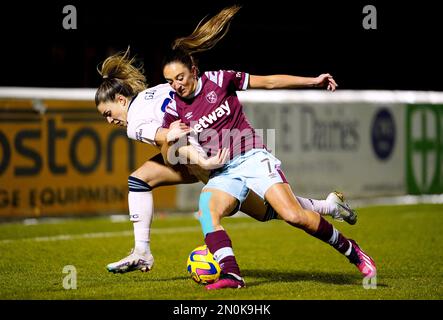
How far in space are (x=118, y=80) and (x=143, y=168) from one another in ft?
2.51

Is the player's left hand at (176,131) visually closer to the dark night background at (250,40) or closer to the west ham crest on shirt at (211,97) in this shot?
the west ham crest on shirt at (211,97)

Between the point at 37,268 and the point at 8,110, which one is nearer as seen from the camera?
the point at 37,268

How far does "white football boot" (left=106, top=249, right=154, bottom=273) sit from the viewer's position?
756cm

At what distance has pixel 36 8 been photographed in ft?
52.1

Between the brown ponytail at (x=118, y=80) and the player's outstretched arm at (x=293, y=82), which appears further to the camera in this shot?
the brown ponytail at (x=118, y=80)

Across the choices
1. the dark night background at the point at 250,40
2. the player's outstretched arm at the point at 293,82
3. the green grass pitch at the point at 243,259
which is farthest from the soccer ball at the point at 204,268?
the dark night background at the point at 250,40

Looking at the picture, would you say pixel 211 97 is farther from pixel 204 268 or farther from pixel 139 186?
pixel 204 268

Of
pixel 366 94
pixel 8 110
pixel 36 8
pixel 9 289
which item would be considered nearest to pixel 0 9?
pixel 36 8

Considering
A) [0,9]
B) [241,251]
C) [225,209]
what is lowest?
[241,251]

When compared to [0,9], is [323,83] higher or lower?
lower

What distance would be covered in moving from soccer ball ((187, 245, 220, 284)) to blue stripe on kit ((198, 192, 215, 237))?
0.83 feet

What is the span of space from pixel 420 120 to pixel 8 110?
736 centimetres

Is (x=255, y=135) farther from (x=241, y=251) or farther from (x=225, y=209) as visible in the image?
(x=241, y=251)

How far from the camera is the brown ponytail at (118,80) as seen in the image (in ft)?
25.1
